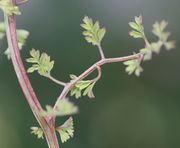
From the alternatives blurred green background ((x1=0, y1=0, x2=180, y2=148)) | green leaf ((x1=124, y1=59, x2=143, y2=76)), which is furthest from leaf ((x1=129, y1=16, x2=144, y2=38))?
blurred green background ((x1=0, y1=0, x2=180, y2=148))

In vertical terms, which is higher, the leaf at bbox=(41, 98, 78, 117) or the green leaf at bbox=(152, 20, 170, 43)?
the green leaf at bbox=(152, 20, 170, 43)

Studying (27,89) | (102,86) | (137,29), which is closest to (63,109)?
(27,89)

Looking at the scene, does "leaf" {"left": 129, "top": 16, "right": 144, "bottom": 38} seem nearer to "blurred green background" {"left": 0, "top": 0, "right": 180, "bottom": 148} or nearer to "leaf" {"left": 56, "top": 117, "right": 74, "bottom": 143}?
"leaf" {"left": 56, "top": 117, "right": 74, "bottom": 143}

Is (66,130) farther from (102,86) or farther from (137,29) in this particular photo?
(102,86)

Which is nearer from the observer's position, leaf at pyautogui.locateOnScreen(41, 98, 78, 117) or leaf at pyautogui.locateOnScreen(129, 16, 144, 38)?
leaf at pyautogui.locateOnScreen(41, 98, 78, 117)

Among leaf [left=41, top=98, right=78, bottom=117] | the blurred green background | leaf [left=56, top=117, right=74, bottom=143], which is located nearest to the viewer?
leaf [left=41, top=98, right=78, bottom=117]

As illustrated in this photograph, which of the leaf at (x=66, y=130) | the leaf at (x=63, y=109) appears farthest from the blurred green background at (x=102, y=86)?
the leaf at (x=63, y=109)

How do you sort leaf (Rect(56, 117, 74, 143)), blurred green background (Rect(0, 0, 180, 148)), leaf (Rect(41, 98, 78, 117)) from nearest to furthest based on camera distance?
leaf (Rect(41, 98, 78, 117)) → leaf (Rect(56, 117, 74, 143)) → blurred green background (Rect(0, 0, 180, 148))
